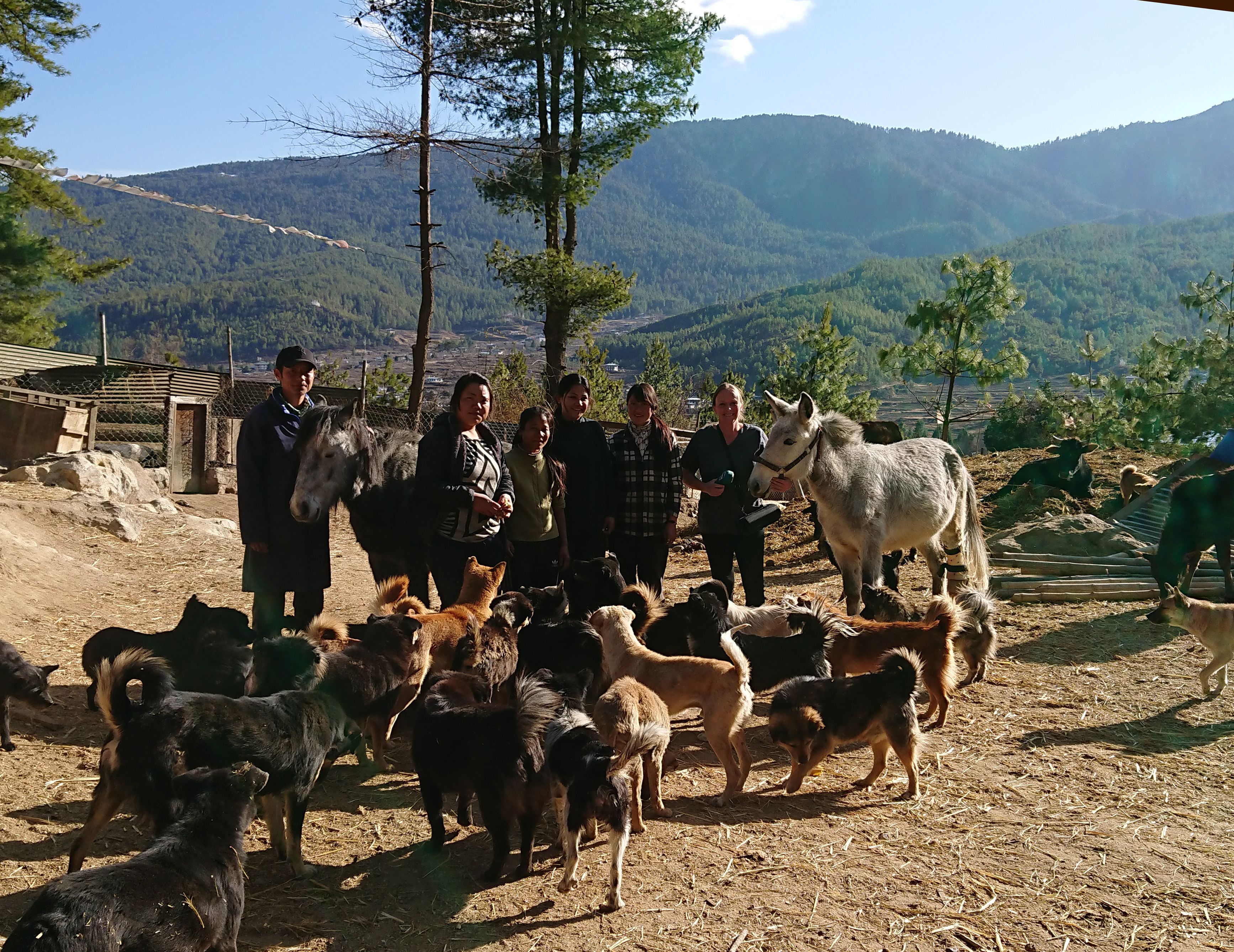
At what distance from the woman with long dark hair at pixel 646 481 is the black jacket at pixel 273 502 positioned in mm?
2244

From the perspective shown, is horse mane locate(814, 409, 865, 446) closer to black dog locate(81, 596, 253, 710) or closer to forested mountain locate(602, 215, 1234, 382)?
black dog locate(81, 596, 253, 710)

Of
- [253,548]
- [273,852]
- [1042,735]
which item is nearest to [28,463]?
[253,548]

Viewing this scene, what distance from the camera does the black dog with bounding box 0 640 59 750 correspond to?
5098 millimetres

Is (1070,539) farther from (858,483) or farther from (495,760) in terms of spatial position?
(495,760)

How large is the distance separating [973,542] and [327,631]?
268 inches

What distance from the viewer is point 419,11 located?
17.1m

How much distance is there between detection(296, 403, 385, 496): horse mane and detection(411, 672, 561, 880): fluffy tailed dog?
7.39 ft

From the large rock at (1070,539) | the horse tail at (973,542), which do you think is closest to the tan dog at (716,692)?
the horse tail at (973,542)

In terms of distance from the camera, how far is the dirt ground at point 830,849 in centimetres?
359

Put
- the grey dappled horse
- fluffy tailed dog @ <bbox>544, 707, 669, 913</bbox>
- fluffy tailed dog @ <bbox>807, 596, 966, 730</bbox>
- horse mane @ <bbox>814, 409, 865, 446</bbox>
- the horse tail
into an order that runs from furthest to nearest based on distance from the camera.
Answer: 1. the horse tail
2. horse mane @ <bbox>814, 409, 865, 446</bbox>
3. fluffy tailed dog @ <bbox>807, 596, 966, 730</bbox>
4. the grey dappled horse
5. fluffy tailed dog @ <bbox>544, 707, 669, 913</bbox>

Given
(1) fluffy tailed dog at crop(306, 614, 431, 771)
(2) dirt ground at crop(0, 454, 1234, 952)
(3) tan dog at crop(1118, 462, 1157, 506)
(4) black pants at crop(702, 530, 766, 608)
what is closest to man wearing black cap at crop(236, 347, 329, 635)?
(1) fluffy tailed dog at crop(306, 614, 431, 771)

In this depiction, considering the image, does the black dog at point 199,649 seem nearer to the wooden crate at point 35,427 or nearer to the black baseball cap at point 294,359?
the black baseball cap at point 294,359

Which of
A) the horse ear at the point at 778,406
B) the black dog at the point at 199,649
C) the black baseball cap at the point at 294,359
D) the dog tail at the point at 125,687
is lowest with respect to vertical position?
the black dog at the point at 199,649

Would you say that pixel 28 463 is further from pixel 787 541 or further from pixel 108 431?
pixel 787 541
